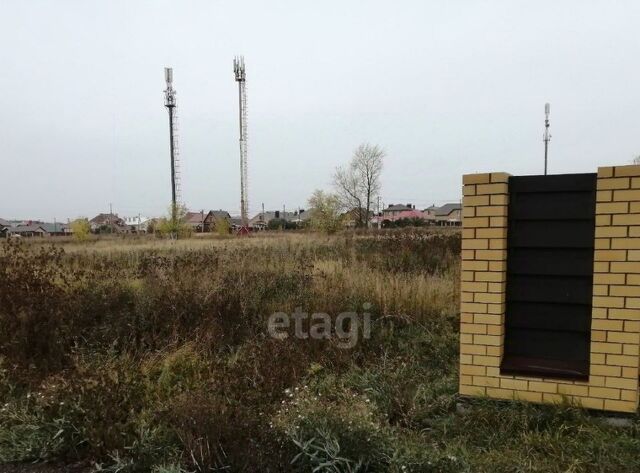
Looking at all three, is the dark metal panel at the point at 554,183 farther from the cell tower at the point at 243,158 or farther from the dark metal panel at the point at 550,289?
the cell tower at the point at 243,158

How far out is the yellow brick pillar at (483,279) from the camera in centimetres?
302

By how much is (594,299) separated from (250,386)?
100 inches

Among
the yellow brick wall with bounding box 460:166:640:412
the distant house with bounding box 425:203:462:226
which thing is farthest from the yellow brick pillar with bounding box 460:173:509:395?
the distant house with bounding box 425:203:462:226

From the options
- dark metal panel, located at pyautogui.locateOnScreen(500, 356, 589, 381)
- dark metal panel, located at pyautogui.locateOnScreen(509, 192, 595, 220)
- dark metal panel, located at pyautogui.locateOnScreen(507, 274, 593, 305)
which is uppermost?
dark metal panel, located at pyautogui.locateOnScreen(509, 192, 595, 220)

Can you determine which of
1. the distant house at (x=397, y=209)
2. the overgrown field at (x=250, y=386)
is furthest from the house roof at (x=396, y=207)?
the overgrown field at (x=250, y=386)

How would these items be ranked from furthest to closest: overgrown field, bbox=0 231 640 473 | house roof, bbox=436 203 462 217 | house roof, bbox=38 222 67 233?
house roof, bbox=436 203 462 217 → house roof, bbox=38 222 67 233 → overgrown field, bbox=0 231 640 473

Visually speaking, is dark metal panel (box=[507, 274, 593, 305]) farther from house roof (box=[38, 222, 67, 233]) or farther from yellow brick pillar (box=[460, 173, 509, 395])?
house roof (box=[38, 222, 67, 233])

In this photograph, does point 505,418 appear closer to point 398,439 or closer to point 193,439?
point 398,439

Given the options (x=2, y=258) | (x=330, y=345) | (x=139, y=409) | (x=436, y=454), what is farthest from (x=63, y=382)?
(x=2, y=258)

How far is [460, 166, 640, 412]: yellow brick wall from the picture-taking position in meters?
2.74

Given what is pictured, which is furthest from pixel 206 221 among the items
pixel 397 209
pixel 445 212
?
pixel 445 212

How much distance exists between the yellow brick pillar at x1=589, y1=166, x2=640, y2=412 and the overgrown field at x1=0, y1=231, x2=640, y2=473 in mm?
229

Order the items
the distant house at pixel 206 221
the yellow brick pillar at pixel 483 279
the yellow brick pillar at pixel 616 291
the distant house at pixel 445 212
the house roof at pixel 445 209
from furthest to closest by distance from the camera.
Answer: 1. the house roof at pixel 445 209
2. the distant house at pixel 445 212
3. the distant house at pixel 206 221
4. the yellow brick pillar at pixel 483 279
5. the yellow brick pillar at pixel 616 291

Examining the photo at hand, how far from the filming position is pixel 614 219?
2.76 metres
